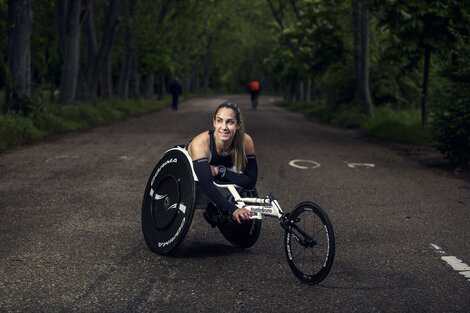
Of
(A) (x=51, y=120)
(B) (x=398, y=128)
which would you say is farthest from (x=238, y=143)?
(B) (x=398, y=128)

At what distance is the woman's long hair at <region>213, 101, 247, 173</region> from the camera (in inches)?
249

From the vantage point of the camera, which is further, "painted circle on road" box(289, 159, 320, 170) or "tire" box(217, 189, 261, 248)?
"painted circle on road" box(289, 159, 320, 170)

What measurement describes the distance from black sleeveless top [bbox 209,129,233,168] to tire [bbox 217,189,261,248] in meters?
0.40

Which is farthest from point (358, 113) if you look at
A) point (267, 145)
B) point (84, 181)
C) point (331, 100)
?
point (84, 181)

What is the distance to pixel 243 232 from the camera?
22.2 feet

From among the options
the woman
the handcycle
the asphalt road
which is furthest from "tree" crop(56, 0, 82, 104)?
the woman

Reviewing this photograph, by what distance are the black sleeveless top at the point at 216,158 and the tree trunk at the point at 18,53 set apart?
1355 centimetres

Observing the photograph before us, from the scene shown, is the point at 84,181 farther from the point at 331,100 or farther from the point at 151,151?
the point at 331,100

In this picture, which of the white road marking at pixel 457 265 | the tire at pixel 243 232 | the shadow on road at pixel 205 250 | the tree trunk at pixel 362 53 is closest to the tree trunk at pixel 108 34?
the tree trunk at pixel 362 53

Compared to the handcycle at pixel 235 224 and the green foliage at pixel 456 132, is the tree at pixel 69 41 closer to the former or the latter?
the green foliage at pixel 456 132

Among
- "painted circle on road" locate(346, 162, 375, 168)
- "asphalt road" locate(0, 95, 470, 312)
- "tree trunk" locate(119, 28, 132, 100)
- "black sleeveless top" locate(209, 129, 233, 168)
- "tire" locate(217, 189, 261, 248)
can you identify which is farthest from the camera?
"tree trunk" locate(119, 28, 132, 100)

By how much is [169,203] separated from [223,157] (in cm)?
66

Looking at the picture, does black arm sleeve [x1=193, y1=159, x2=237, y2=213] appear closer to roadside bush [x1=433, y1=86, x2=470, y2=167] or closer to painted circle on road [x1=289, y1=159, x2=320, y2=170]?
painted circle on road [x1=289, y1=159, x2=320, y2=170]

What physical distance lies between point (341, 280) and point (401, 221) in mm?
2868
